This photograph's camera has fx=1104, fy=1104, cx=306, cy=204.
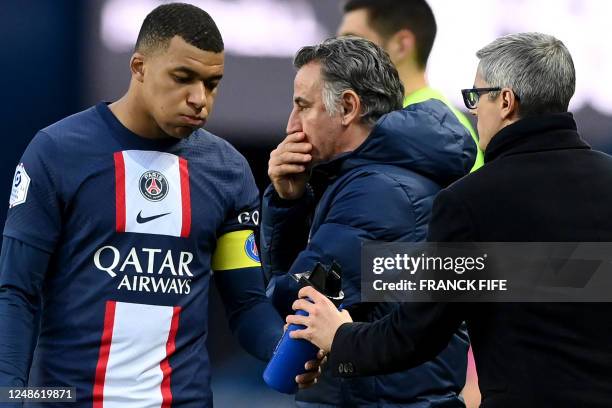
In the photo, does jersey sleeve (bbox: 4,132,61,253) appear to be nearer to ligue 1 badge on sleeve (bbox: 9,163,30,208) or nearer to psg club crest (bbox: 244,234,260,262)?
ligue 1 badge on sleeve (bbox: 9,163,30,208)

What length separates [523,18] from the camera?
6.14 metres

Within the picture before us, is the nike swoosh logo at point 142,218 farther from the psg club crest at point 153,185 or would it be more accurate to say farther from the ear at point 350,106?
the ear at point 350,106

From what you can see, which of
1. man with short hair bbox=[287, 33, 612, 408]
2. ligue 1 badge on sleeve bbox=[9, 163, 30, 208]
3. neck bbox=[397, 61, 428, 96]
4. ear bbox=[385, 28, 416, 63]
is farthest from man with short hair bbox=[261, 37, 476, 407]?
ear bbox=[385, 28, 416, 63]

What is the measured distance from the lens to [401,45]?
Answer: 4.69 meters

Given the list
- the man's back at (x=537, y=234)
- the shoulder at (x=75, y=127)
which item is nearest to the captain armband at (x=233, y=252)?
the shoulder at (x=75, y=127)

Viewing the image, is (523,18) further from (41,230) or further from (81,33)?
(41,230)

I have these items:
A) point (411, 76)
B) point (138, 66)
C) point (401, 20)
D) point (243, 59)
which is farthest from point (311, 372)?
point (243, 59)

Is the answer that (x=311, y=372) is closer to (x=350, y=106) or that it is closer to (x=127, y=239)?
(x=127, y=239)

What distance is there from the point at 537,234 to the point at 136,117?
1.10 meters

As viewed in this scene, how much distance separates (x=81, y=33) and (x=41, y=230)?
10.2ft

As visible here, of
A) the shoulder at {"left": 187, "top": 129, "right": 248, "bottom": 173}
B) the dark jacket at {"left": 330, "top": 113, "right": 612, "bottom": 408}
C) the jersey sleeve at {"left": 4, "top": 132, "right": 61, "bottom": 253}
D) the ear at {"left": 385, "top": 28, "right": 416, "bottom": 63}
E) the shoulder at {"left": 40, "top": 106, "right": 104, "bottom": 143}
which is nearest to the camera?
the dark jacket at {"left": 330, "top": 113, "right": 612, "bottom": 408}

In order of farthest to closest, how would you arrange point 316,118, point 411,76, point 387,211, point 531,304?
point 411,76 → point 316,118 → point 387,211 → point 531,304

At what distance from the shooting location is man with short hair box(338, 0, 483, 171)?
180 inches

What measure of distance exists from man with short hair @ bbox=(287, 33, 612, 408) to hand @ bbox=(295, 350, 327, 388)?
0.09m
